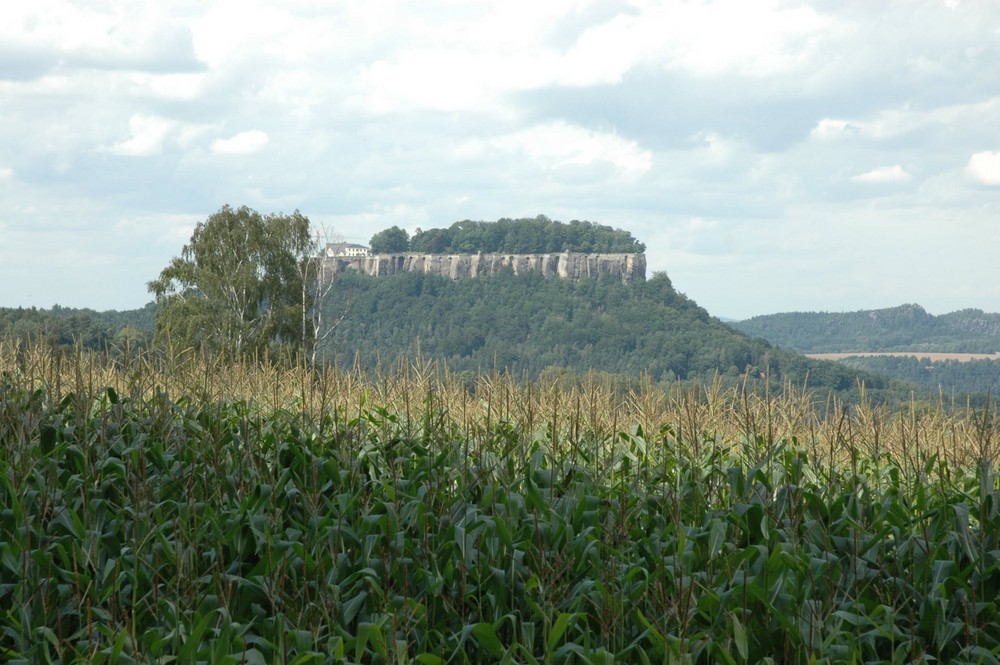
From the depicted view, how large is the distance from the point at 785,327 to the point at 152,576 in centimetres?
16562

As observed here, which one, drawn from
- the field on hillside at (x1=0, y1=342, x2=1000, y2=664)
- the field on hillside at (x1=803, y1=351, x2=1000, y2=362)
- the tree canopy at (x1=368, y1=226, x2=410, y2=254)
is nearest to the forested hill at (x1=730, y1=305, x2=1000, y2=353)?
the field on hillside at (x1=803, y1=351, x2=1000, y2=362)

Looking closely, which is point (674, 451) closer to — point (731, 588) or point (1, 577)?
point (731, 588)

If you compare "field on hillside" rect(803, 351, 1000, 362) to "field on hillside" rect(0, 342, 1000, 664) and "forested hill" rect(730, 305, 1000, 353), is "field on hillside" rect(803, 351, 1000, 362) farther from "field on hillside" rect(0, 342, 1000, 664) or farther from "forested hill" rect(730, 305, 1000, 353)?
"field on hillside" rect(0, 342, 1000, 664)

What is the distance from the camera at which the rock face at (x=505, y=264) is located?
128875 millimetres

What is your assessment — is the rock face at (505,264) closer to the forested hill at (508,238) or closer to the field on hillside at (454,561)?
the forested hill at (508,238)

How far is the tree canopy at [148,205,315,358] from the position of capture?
46.4 meters

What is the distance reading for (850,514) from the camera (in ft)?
17.7

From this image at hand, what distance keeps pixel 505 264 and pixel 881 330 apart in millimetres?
68836

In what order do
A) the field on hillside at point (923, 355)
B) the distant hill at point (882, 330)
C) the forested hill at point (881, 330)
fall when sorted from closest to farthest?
the field on hillside at point (923, 355) → the distant hill at point (882, 330) → the forested hill at point (881, 330)

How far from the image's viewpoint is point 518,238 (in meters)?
147

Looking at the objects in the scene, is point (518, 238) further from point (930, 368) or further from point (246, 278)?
point (246, 278)

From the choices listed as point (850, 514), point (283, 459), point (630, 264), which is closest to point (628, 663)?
point (850, 514)

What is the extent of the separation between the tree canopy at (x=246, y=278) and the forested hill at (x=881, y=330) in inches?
4238

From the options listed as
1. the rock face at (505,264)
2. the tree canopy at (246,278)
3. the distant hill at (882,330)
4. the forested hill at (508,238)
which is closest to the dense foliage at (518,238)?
the forested hill at (508,238)
